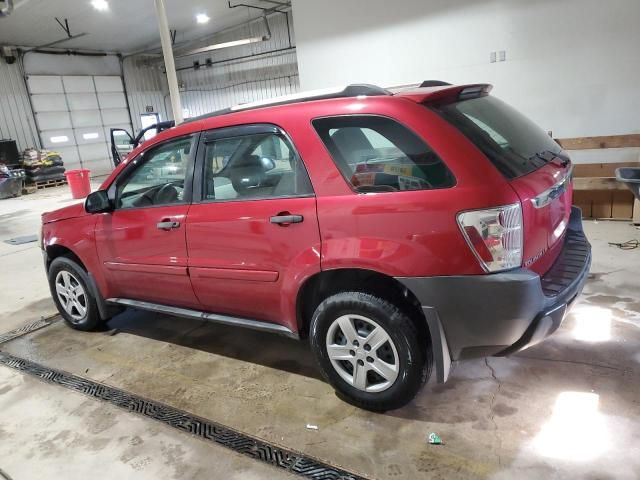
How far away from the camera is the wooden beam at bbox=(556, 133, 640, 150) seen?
5.59 meters

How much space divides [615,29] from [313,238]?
6.11 meters

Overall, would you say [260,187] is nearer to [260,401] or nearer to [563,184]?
[260,401]

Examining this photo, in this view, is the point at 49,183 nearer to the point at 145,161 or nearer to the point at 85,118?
the point at 85,118

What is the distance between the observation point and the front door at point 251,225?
91.4 inches

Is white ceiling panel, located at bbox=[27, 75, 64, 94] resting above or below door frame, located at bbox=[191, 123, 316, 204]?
above

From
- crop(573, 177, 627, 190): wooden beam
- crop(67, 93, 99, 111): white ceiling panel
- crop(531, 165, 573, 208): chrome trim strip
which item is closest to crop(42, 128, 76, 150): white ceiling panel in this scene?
crop(67, 93, 99, 111): white ceiling panel

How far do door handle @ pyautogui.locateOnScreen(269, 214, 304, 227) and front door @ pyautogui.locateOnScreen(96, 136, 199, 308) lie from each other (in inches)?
27.7

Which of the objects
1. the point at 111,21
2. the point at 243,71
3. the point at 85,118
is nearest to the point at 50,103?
the point at 85,118

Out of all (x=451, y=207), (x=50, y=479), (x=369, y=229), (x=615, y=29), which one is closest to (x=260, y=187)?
(x=369, y=229)

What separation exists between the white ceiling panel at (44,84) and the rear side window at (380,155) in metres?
17.1

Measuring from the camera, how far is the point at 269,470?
2.07m

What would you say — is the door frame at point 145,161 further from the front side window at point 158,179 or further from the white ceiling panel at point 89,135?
the white ceiling panel at point 89,135

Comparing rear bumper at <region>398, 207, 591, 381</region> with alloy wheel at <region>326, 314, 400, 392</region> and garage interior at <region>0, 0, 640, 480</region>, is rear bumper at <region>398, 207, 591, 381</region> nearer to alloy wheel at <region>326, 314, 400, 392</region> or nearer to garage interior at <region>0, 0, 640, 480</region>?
alloy wheel at <region>326, 314, 400, 392</region>

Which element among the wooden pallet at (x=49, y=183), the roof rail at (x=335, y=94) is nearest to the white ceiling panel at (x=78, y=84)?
the wooden pallet at (x=49, y=183)
